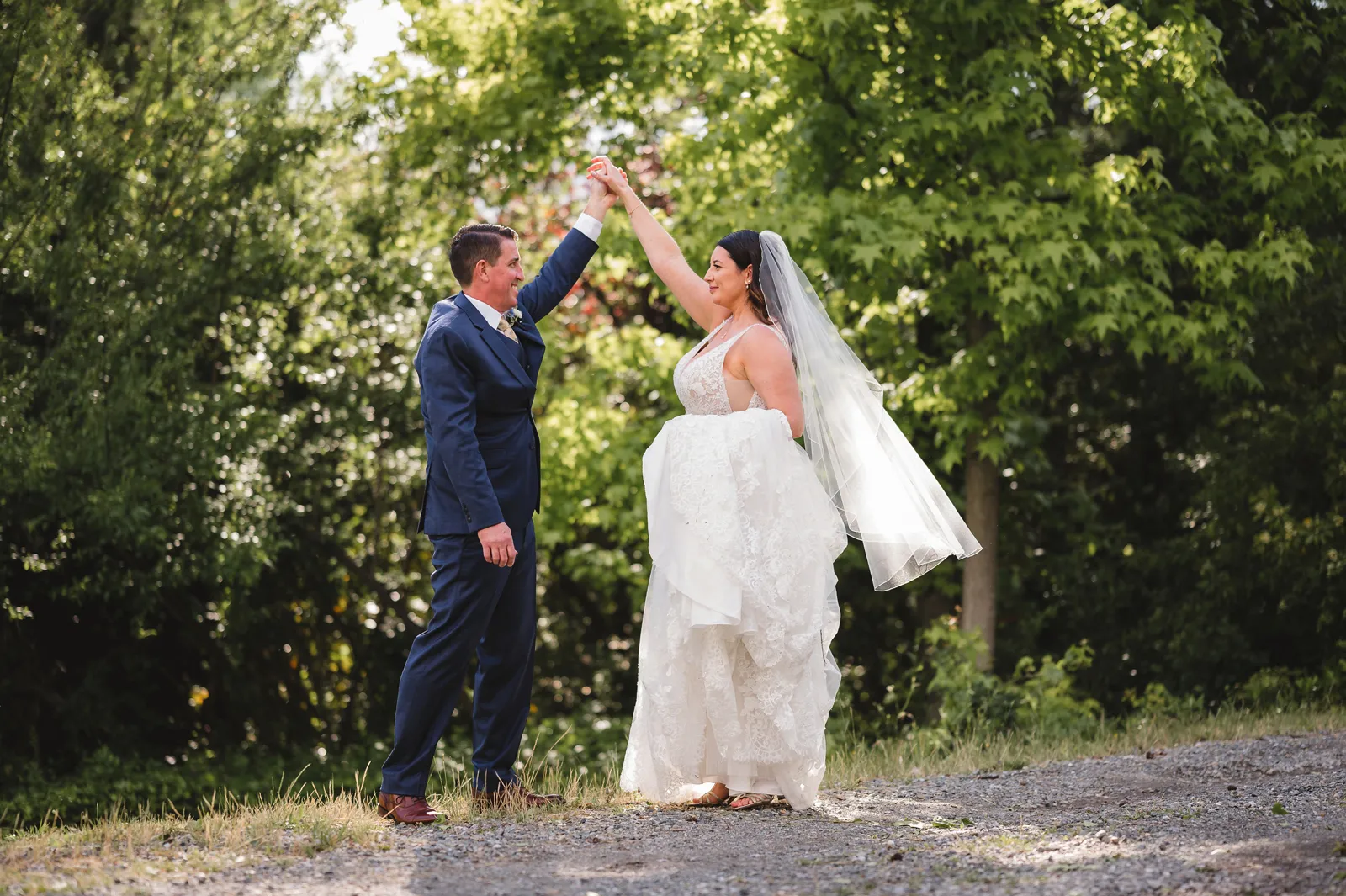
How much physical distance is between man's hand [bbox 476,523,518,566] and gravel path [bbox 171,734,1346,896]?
2.87 feet

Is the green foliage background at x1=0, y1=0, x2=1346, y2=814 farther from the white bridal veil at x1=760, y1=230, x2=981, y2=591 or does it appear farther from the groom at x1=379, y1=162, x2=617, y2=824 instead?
the groom at x1=379, y1=162, x2=617, y2=824

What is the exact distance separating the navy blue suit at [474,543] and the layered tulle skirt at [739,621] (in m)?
0.50

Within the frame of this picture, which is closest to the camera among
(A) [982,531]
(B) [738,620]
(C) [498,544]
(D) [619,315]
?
(C) [498,544]

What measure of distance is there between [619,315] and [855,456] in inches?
305

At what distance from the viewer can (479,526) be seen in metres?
4.21

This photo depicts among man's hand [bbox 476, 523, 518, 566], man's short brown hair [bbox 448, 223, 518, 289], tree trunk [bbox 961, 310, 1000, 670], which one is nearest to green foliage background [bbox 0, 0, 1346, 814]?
tree trunk [bbox 961, 310, 1000, 670]

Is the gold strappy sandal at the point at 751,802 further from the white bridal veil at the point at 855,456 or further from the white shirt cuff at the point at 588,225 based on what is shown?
the white shirt cuff at the point at 588,225

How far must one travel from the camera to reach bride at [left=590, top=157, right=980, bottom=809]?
4.56 m

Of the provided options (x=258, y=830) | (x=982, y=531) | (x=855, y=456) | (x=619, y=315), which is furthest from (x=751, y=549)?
(x=619, y=315)

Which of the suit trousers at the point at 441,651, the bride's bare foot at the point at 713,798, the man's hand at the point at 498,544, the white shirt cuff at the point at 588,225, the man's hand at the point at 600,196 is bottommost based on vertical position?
the bride's bare foot at the point at 713,798

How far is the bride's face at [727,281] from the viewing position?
4.88m

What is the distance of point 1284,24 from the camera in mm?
9547

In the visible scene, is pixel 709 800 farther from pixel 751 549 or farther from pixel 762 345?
pixel 762 345

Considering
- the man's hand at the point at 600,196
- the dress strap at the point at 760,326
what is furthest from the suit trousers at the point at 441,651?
the man's hand at the point at 600,196
